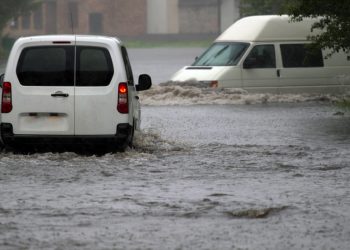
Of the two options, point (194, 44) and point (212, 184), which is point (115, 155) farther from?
point (194, 44)

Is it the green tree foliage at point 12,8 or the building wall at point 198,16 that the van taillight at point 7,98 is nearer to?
the green tree foliage at point 12,8

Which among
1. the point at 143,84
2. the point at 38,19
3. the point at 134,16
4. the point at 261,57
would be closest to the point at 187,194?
the point at 143,84

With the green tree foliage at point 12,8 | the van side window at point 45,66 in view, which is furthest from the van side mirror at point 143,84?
the green tree foliage at point 12,8

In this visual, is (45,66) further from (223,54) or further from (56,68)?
(223,54)

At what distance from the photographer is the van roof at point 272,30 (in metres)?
28.7

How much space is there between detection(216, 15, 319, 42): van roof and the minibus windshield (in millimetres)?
247

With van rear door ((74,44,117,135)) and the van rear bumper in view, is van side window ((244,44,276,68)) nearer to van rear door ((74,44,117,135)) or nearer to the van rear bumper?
the van rear bumper

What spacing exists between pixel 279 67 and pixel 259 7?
1475 centimetres

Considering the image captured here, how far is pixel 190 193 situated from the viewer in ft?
40.5

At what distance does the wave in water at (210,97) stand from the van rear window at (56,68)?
12836 millimetres

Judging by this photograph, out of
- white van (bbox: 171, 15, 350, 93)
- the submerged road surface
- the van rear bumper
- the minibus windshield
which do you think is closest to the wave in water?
white van (bbox: 171, 15, 350, 93)

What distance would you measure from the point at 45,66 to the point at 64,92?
0.43m

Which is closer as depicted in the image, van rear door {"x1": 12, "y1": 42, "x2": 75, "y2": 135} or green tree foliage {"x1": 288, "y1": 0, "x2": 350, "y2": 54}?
van rear door {"x1": 12, "y1": 42, "x2": 75, "y2": 135}

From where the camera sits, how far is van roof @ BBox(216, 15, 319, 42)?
94.3 ft
